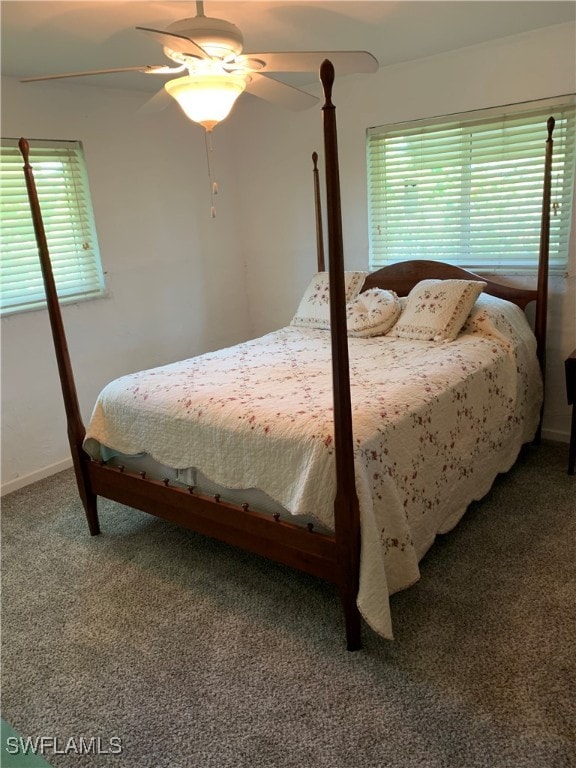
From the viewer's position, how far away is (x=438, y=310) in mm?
3113

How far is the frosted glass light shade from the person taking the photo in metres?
1.96

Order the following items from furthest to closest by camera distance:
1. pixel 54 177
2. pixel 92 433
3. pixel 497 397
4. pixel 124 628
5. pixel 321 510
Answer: pixel 54 177 → pixel 497 397 → pixel 92 433 → pixel 124 628 → pixel 321 510

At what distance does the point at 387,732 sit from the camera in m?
1.64

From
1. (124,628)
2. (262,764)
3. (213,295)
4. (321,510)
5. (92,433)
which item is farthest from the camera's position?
(213,295)

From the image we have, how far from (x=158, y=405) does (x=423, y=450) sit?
109cm

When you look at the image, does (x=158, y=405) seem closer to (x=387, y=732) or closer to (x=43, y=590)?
(x=43, y=590)

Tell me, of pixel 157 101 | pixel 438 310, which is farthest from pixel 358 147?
pixel 157 101

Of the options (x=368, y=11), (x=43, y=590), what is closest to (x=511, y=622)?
(x=43, y=590)

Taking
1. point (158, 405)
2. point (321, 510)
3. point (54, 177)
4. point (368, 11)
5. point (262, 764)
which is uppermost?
point (368, 11)

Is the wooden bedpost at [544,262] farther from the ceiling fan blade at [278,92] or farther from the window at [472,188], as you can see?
the ceiling fan blade at [278,92]

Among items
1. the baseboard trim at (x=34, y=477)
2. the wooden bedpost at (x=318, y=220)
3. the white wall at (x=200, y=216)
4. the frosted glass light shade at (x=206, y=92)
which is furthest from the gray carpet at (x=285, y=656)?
the wooden bedpost at (x=318, y=220)

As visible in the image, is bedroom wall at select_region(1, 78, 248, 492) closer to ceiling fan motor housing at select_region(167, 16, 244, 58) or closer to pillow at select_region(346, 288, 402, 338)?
pillow at select_region(346, 288, 402, 338)

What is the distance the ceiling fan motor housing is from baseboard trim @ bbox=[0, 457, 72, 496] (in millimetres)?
2563
